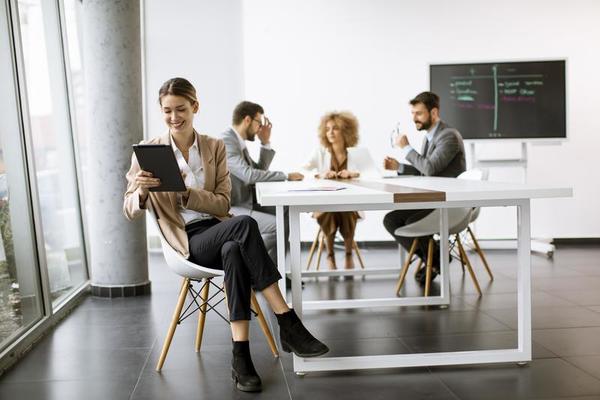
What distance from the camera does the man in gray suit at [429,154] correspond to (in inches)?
187

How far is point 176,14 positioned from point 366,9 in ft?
6.28

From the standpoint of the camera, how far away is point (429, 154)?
4902 millimetres

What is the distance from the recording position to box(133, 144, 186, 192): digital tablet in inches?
106

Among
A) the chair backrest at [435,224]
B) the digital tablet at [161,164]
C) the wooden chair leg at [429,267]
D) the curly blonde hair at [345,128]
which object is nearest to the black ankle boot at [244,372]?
the digital tablet at [161,164]

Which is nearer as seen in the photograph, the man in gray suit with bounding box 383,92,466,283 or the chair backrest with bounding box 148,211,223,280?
the chair backrest with bounding box 148,211,223,280

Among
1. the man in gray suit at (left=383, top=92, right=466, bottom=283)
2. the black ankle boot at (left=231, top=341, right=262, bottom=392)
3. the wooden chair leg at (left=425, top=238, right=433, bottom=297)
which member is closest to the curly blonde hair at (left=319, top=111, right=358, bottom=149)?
the man in gray suit at (left=383, top=92, right=466, bottom=283)

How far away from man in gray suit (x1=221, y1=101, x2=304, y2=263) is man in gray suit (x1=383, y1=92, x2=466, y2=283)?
30.2 inches

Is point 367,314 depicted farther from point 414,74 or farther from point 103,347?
point 414,74

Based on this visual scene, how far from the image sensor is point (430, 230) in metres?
4.42

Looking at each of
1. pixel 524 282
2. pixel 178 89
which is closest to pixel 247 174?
pixel 178 89

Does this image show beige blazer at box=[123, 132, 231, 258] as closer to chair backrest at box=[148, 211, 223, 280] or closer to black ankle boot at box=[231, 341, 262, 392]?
→ chair backrest at box=[148, 211, 223, 280]

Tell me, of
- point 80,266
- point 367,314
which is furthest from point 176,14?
point 367,314

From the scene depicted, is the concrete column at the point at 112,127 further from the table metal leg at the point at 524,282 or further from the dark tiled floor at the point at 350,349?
the table metal leg at the point at 524,282

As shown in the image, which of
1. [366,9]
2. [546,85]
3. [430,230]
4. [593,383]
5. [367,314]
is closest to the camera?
[593,383]
